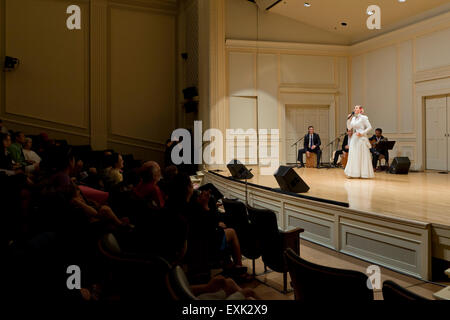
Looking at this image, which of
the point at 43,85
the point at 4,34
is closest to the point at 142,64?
the point at 43,85

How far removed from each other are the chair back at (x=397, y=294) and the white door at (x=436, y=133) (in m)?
8.34

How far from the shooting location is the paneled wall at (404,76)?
8.44 meters

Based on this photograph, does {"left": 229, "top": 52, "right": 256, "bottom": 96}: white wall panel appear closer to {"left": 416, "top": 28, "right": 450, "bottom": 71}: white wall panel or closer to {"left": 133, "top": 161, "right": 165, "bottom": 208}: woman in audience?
{"left": 416, "top": 28, "right": 450, "bottom": 71}: white wall panel

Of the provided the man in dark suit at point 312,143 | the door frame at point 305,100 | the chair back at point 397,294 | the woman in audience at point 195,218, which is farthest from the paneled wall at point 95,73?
the chair back at point 397,294

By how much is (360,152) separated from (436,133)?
2989 mm

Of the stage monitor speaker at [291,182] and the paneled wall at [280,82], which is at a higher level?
the paneled wall at [280,82]

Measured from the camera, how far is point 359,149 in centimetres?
700

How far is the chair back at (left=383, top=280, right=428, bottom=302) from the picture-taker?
1.34m

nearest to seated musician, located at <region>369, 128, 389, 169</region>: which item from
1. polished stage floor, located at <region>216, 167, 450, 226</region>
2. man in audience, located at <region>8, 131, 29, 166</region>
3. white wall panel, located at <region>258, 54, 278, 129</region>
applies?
polished stage floor, located at <region>216, 167, 450, 226</region>

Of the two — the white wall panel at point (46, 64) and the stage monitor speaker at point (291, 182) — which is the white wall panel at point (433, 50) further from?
the white wall panel at point (46, 64)

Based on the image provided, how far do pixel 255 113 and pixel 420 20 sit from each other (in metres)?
4.45

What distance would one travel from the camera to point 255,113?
9.92 meters

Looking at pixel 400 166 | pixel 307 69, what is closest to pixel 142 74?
pixel 307 69
